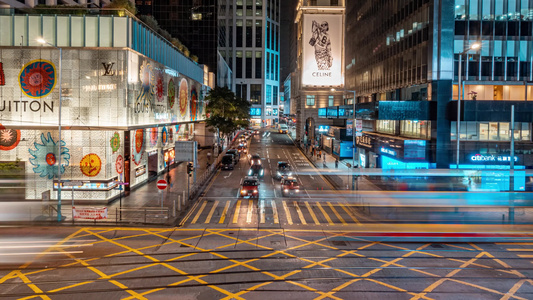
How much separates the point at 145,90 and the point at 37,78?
9.21m

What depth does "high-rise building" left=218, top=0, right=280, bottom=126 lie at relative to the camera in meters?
163

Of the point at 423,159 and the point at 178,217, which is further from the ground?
the point at 423,159

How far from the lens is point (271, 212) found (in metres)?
29.4

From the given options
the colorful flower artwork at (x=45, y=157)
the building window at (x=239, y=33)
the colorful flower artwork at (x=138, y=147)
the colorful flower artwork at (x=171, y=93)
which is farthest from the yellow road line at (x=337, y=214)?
the building window at (x=239, y=33)

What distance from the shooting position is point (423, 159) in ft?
134

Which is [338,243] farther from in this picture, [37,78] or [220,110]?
[220,110]

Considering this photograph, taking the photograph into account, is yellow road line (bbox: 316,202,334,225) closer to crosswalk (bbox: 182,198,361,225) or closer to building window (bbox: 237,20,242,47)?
crosswalk (bbox: 182,198,361,225)

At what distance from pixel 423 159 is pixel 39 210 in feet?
108

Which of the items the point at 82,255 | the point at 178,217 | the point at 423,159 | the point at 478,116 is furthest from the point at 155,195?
the point at 478,116

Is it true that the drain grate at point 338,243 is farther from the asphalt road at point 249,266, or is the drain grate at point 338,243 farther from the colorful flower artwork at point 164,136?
the colorful flower artwork at point 164,136

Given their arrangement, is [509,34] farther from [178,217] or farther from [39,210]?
[39,210]

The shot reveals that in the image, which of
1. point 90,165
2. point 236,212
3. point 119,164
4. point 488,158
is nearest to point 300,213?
point 236,212

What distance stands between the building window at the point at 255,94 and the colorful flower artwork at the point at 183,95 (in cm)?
11060

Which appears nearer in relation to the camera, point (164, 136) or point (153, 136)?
point (153, 136)
